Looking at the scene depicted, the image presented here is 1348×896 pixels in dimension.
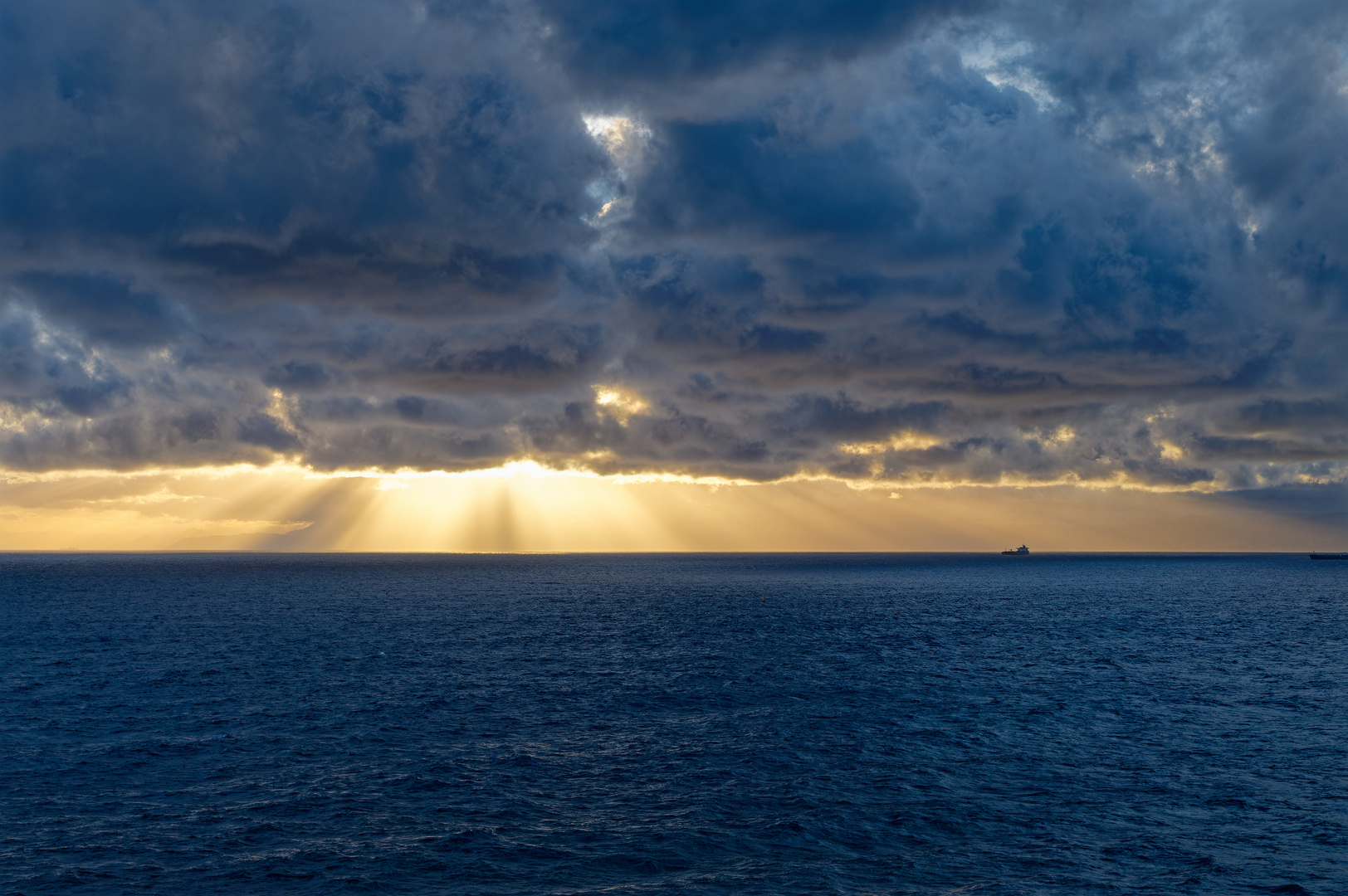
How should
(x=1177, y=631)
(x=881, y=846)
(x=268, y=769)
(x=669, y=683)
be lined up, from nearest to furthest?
(x=881, y=846) → (x=268, y=769) → (x=669, y=683) → (x=1177, y=631)

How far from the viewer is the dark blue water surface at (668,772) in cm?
4216

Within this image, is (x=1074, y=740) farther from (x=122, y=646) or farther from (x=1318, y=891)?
(x=122, y=646)

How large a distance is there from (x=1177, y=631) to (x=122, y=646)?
15216 cm

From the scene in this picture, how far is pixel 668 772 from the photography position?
57156 millimetres

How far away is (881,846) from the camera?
45156 millimetres

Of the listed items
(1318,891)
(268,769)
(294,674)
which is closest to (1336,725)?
(1318,891)

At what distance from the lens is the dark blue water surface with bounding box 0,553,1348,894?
138 ft

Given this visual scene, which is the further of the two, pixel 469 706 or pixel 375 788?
pixel 469 706

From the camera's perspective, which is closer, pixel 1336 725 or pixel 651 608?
pixel 1336 725

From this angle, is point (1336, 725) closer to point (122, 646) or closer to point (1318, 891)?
point (1318, 891)

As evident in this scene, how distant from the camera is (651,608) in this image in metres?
193

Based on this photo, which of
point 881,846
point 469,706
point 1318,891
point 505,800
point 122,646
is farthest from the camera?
point 122,646

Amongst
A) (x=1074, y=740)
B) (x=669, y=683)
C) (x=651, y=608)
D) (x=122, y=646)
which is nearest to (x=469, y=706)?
(x=669, y=683)

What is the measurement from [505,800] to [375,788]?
8.12 m
